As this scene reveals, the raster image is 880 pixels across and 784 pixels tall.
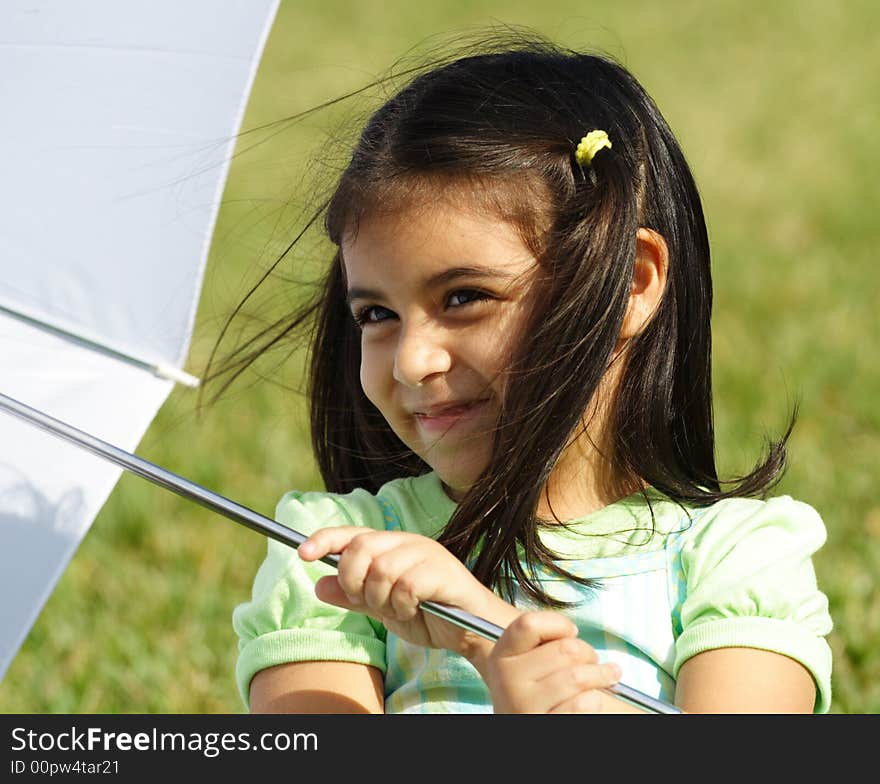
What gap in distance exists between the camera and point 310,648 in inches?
69.4

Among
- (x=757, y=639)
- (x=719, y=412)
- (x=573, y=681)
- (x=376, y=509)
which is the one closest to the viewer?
(x=573, y=681)

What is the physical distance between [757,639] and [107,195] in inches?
38.8

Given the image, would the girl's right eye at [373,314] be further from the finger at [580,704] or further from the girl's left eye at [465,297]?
the finger at [580,704]

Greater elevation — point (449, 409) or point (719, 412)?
point (719, 412)

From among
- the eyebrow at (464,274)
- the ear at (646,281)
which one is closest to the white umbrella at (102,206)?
the eyebrow at (464,274)

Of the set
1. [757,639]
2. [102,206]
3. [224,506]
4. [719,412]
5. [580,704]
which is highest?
[719,412]

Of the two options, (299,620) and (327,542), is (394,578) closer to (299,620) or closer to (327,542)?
(327,542)

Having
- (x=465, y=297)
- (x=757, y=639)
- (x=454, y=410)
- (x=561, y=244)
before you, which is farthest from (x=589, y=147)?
(x=757, y=639)

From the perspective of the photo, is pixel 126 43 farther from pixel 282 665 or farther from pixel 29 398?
pixel 282 665

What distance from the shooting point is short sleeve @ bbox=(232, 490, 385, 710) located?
1.77m

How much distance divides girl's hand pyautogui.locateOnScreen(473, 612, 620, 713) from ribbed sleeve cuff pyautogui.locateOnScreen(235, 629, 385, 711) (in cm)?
36

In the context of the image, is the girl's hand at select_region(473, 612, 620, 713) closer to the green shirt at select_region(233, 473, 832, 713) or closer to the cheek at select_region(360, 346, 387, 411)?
the green shirt at select_region(233, 473, 832, 713)

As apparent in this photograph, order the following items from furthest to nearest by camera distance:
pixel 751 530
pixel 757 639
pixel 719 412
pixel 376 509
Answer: pixel 719 412 → pixel 376 509 → pixel 751 530 → pixel 757 639
